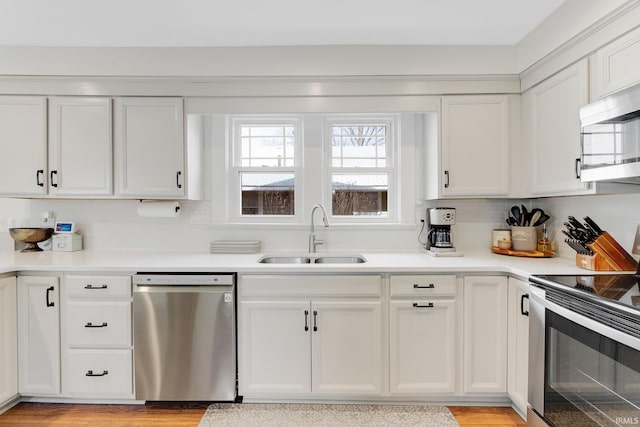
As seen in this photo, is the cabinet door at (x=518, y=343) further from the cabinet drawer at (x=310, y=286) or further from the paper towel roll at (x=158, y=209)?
the paper towel roll at (x=158, y=209)

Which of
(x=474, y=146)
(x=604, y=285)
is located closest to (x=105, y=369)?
(x=604, y=285)

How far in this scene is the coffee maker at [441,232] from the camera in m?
2.58

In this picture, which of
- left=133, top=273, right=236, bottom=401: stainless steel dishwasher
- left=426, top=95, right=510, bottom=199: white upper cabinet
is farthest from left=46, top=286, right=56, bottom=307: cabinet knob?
left=426, top=95, right=510, bottom=199: white upper cabinet

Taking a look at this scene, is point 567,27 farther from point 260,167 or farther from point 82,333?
point 82,333

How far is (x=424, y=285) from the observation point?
219cm

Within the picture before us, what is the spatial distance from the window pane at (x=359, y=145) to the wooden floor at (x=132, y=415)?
1.92m

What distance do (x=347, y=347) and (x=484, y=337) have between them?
864 mm

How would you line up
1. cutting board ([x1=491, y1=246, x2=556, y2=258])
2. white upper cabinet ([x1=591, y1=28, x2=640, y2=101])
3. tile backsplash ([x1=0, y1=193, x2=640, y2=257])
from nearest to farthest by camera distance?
white upper cabinet ([x1=591, y1=28, x2=640, y2=101]) < cutting board ([x1=491, y1=246, x2=556, y2=258]) < tile backsplash ([x1=0, y1=193, x2=640, y2=257])

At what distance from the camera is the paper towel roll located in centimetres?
275

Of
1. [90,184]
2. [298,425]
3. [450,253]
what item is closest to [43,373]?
[90,184]

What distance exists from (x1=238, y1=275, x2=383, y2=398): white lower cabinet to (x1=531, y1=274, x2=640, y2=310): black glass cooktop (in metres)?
0.94

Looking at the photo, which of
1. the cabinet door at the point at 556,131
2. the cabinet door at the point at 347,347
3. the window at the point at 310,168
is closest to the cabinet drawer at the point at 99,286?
the window at the point at 310,168

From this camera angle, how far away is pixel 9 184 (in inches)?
100

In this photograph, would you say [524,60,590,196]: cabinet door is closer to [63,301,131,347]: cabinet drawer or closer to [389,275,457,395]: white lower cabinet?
[389,275,457,395]: white lower cabinet
